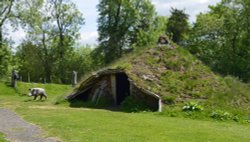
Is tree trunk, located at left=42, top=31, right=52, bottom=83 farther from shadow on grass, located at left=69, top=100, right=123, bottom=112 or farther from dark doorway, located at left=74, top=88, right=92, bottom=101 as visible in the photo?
shadow on grass, located at left=69, top=100, right=123, bottom=112

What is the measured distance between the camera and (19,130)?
16.1 metres

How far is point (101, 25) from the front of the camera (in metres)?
66.7

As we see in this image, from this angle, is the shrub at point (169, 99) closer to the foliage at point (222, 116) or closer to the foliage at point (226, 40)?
the foliage at point (222, 116)

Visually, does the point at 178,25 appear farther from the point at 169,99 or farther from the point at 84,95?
the point at 169,99

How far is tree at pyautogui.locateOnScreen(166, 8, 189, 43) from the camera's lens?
69.4 meters

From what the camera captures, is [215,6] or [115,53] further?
[215,6]

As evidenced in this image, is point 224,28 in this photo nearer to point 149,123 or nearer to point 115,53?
point 115,53

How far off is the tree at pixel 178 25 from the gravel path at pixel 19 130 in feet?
168

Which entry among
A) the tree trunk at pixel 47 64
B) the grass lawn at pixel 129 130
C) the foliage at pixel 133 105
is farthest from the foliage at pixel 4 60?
the grass lawn at pixel 129 130

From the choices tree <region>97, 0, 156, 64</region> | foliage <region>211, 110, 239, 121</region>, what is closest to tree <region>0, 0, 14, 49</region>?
tree <region>97, 0, 156, 64</region>

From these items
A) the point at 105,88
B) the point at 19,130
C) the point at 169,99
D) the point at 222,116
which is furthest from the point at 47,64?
the point at 19,130

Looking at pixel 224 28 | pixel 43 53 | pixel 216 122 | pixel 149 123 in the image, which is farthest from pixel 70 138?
pixel 43 53

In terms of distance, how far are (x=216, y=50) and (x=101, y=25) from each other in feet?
58.7

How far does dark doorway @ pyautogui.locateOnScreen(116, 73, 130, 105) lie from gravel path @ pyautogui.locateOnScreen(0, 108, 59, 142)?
9816mm
